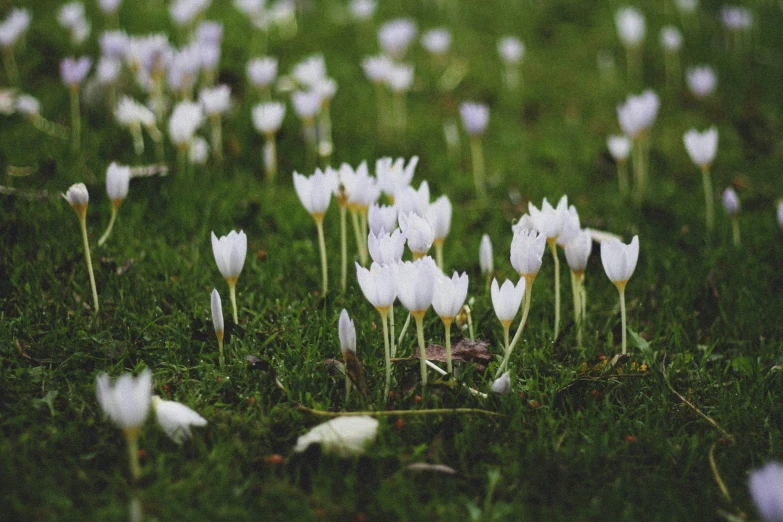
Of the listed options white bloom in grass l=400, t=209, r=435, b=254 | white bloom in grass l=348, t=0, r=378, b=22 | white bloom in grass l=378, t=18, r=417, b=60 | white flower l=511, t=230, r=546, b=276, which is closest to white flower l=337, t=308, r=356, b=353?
white bloom in grass l=400, t=209, r=435, b=254

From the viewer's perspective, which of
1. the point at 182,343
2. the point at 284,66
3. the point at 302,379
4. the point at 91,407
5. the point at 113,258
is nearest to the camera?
the point at 91,407

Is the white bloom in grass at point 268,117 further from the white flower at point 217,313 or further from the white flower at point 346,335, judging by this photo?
the white flower at point 346,335

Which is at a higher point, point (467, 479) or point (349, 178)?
point (349, 178)

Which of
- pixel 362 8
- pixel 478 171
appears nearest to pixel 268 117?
pixel 478 171

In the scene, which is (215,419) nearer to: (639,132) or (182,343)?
(182,343)

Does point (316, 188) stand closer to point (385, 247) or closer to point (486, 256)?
point (385, 247)

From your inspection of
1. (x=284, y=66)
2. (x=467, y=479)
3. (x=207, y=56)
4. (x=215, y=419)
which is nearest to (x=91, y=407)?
(x=215, y=419)

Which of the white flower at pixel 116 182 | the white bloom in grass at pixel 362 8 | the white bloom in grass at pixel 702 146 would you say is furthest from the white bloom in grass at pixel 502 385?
the white bloom in grass at pixel 362 8
